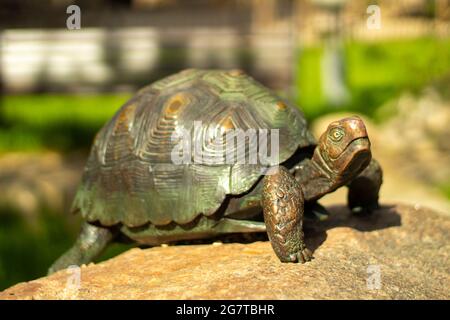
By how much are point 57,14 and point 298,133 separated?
10.4 m

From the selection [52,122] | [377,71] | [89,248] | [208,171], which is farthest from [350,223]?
[377,71]

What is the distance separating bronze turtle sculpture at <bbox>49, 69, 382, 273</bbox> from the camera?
3.41m

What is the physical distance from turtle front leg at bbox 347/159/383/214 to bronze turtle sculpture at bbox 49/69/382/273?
1cm

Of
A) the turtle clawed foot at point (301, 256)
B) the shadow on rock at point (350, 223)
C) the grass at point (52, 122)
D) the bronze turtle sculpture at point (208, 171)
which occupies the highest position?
the bronze turtle sculpture at point (208, 171)

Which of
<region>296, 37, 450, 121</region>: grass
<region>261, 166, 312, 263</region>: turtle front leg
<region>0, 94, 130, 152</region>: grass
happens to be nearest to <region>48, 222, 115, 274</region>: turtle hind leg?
<region>261, 166, 312, 263</region>: turtle front leg

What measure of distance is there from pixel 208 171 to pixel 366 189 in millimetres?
1203

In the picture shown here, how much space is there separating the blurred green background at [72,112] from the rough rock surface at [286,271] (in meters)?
2.42

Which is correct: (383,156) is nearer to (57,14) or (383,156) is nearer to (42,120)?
(42,120)

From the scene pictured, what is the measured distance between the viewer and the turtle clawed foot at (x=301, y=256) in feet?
10.9

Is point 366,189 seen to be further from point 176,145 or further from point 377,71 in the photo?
point 377,71

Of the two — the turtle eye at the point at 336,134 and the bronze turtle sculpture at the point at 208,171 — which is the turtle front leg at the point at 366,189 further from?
the turtle eye at the point at 336,134

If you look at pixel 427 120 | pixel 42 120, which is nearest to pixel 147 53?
pixel 42 120

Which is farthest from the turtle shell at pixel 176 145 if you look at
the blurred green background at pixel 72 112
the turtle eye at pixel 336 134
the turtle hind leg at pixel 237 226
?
the blurred green background at pixel 72 112

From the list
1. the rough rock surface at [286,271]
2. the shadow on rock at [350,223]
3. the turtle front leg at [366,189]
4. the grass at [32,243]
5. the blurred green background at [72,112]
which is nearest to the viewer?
the rough rock surface at [286,271]
